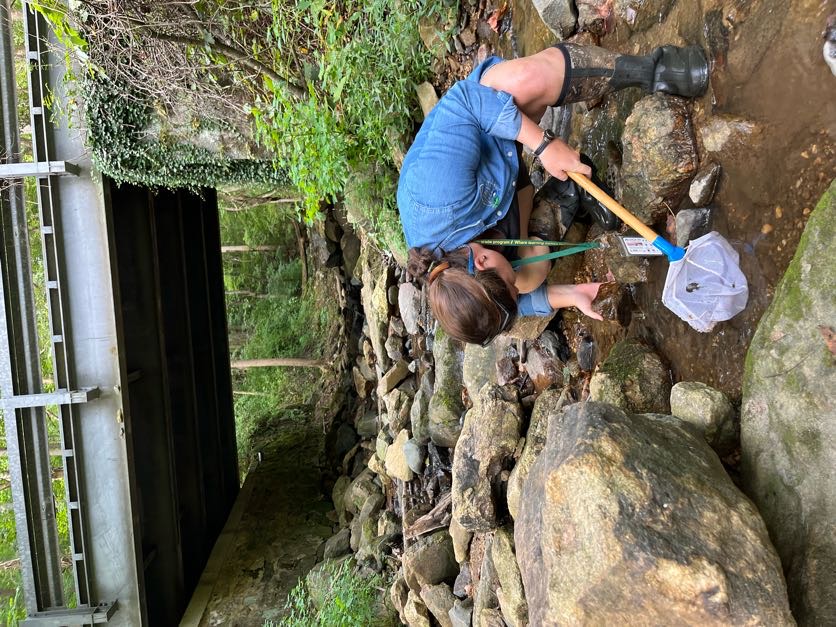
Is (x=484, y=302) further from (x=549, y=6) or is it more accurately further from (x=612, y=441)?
(x=549, y=6)

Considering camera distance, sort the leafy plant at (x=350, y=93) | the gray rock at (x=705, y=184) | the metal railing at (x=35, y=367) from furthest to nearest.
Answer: the metal railing at (x=35, y=367), the leafy plant at (x=350, y=93), the gray rock at (x=705, y=184)

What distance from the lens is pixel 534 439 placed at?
3.03 m

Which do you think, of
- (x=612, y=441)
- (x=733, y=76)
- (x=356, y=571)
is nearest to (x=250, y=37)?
(x=733, y=76)

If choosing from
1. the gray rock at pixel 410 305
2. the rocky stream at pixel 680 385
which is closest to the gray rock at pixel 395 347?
the gray rock at pixel 410 305

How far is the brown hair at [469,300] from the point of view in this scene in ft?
7.18

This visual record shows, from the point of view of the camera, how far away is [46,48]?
4926 mm

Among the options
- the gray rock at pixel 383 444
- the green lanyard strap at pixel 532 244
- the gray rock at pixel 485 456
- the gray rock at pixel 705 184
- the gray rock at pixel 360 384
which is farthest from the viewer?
the gray rock at pixel 360 384

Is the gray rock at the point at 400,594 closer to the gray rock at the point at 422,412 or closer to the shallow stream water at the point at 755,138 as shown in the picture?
the gray rock at the point at 422,412

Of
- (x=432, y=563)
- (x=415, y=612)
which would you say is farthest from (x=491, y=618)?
(x=415, y=612)

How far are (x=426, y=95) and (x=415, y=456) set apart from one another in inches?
119

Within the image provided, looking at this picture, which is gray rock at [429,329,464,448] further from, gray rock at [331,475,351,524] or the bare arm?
gray rock at [331,475,351,524]

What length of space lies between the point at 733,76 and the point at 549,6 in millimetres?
1264

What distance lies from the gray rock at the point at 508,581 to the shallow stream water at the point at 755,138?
1.40m

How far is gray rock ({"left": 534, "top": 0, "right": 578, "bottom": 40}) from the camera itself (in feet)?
9.55
